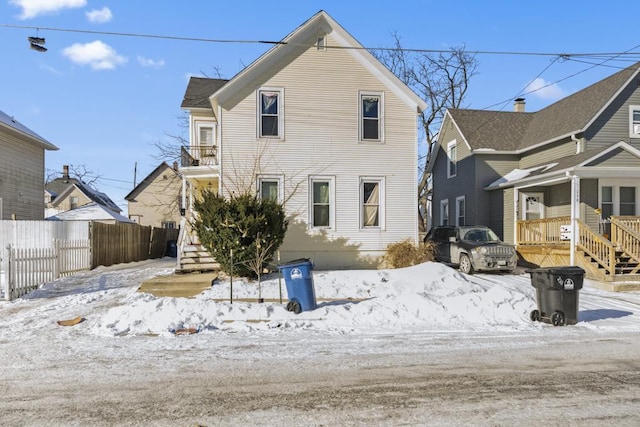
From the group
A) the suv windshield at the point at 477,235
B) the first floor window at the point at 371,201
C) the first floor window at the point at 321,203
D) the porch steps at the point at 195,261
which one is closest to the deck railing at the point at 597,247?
the suv windshield at the point at 477,235

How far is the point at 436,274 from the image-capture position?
496 inches

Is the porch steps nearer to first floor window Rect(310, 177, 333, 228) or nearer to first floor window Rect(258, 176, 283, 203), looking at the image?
first floor window Rect(258, 176, 283, 203)

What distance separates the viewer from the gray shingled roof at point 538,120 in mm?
18391

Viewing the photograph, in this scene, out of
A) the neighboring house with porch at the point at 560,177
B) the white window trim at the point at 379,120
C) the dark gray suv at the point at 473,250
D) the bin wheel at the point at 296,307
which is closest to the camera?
the bin wheel at the point at 296,307

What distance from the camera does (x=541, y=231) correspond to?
17531 mm

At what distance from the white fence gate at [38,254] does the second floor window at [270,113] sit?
793cm

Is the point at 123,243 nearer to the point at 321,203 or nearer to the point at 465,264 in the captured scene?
the point at 321,203

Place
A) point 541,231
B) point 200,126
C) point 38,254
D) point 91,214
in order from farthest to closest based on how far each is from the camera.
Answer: point 91,214
point 200,126
point 541,231
point 38,254

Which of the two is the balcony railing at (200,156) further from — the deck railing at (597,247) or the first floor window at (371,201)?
the deck railing at (597,247)

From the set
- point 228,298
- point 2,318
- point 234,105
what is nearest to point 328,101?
point 234,105

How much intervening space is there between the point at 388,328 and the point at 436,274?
470cm

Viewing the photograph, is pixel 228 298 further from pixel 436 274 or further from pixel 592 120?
pixel 592 120

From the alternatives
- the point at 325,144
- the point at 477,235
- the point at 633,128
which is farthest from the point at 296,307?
the point at 633,128

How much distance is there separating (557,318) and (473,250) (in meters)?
7.16
